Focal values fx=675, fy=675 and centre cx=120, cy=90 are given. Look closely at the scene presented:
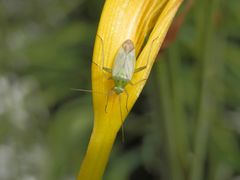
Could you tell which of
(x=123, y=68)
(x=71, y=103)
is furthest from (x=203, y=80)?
(x=71, y=103)

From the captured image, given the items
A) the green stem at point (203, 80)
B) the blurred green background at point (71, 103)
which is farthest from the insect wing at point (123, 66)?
the blurred green background at point (71, 103)

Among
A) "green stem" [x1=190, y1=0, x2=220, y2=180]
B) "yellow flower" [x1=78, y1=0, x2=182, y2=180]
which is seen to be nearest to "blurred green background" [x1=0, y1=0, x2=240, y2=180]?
"green stem" [x1=190, y1=0, x2=220, y2=180]

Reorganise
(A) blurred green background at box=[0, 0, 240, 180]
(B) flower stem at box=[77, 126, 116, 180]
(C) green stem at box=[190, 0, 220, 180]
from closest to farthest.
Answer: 1. (B) flower stem at box=[77, 126, 116, 180]
2. (C) green stem at box=[190, 0, 220, 180]
3. (A) blurred green background at box=[0, 0, 240, 180]

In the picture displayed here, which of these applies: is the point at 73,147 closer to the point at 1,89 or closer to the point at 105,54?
the point at 1,89

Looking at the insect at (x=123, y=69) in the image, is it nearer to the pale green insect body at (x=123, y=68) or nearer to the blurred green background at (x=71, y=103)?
the pale green insect body at (x=123, y=68)

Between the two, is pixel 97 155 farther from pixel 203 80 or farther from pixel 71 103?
pixel 71 103

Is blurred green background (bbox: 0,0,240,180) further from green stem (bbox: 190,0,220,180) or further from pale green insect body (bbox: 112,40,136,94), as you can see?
pale green insect body (bbox: 112,40,136,94)

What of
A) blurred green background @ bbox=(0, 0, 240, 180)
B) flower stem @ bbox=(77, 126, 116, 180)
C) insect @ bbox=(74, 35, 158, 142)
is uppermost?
insect @ bbox=(74, 35, 158, 142)
